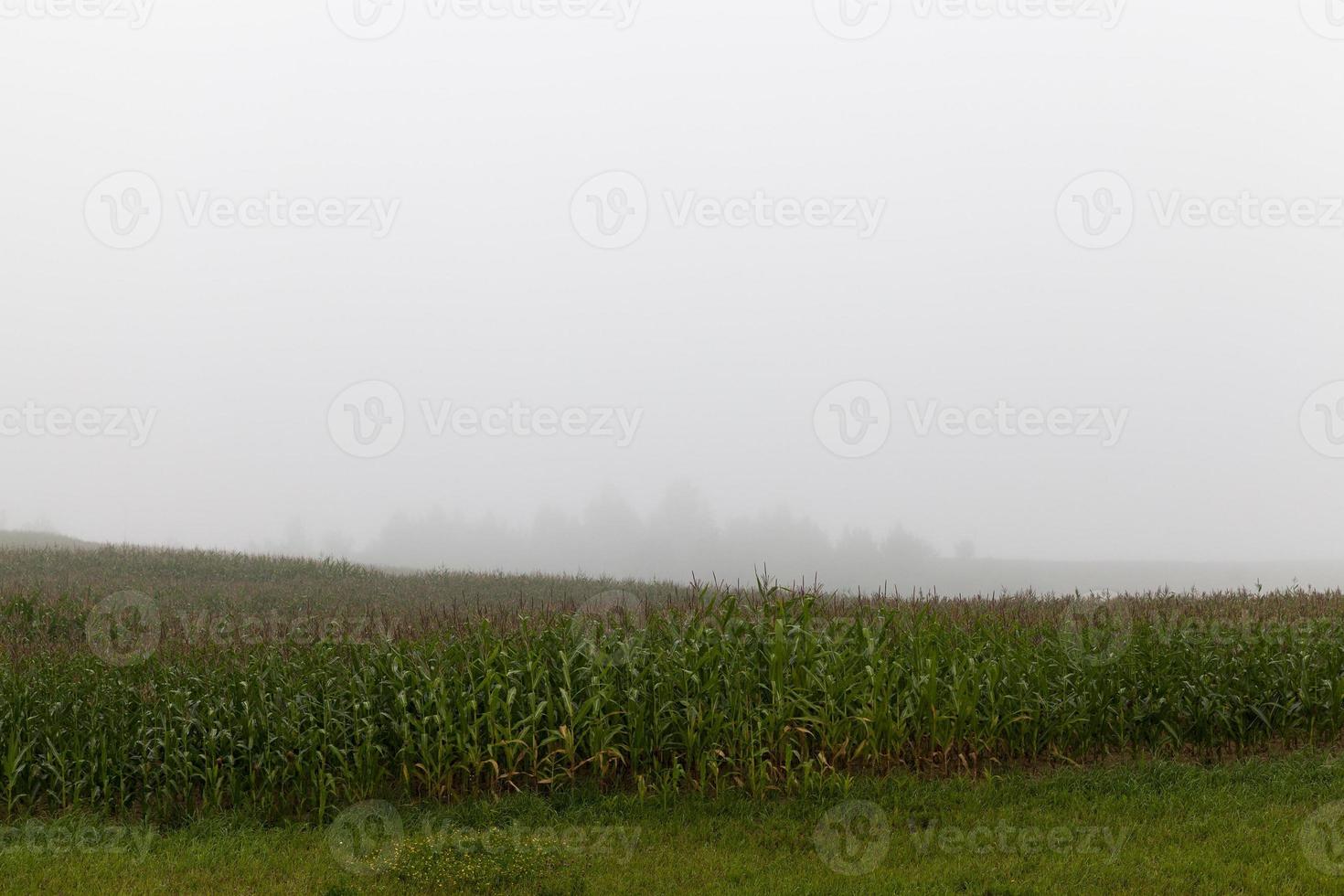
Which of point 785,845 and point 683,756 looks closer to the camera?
point 785,845

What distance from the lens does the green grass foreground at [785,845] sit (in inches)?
262

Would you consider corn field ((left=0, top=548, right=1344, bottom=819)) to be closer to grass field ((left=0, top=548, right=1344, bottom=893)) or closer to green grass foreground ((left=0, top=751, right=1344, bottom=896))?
grass field ((left=0, top=548, right=1344, bottom=893))

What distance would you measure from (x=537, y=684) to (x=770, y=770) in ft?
8.35

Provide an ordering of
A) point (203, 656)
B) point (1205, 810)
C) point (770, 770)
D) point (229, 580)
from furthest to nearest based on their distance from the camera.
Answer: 1. point (229, 580)
2. point (203, 656)
3. point (770, 770)
4. point (1205, 810)

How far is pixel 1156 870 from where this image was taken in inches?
270

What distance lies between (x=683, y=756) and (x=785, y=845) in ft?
5.65

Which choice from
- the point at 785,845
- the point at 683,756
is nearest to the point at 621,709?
the point at 683,756

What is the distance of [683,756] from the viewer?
29.1ft

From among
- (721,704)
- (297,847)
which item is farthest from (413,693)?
(721,704)

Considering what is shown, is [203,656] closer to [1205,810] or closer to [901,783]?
[901,783]

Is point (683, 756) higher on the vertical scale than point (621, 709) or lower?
lower

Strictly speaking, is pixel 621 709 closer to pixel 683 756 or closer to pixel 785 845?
pixel 683 756

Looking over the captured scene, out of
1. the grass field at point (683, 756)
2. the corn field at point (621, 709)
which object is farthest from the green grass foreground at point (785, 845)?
the corn field at point (621, 709)

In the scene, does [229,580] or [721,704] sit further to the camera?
[229,580]
